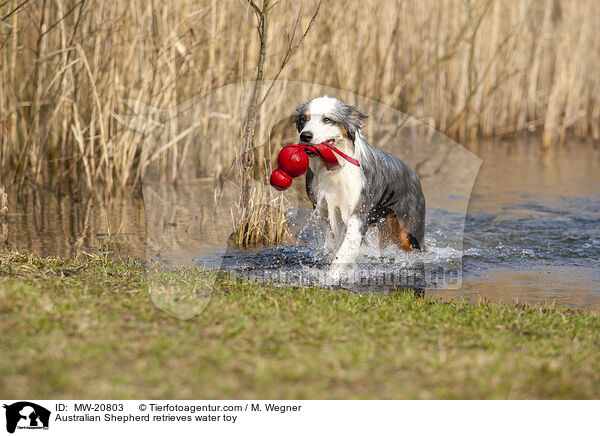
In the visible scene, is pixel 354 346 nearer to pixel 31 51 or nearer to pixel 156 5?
pixel 156 5

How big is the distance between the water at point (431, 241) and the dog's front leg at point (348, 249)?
121 millimetres

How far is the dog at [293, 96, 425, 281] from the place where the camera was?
4762 mm

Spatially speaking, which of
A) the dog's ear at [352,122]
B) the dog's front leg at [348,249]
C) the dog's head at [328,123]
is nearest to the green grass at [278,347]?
the dog's front leg at [348,249]

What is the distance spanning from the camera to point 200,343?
3.20 m

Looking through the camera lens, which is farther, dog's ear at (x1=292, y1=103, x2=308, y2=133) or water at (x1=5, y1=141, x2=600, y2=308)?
water at (x1=5, y1=141, x2=600, y2=308)

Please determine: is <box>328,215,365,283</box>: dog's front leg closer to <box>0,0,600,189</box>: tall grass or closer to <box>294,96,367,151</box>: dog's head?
<box>294,96,367,151</box>: dog's head

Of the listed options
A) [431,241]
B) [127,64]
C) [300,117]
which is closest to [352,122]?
[300,117]

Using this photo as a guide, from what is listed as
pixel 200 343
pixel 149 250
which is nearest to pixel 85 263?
pixel 149 250
